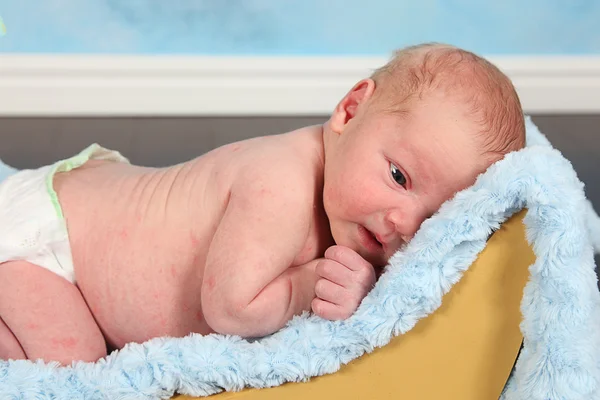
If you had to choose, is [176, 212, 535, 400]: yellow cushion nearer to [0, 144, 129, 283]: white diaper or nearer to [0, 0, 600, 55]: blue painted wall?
[0, 144, 129, 283]: white diaper

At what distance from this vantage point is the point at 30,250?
904 millimetres

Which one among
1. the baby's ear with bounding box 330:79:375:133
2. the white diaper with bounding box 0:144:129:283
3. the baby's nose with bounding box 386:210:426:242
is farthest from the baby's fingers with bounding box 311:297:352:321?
the white diaper with bounding box 0:144:129:283

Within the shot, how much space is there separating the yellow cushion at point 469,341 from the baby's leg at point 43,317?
1.20 ft

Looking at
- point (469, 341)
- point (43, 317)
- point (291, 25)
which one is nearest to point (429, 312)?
point (469, 341)

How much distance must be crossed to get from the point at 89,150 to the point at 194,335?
Answer: 0.40 m

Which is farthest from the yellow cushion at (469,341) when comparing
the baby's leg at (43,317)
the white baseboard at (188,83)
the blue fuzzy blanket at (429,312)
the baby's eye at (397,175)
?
the white baseboard at (188,83)

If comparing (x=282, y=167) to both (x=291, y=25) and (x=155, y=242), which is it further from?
(x=291, y=25)

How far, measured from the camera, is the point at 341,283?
812 mm

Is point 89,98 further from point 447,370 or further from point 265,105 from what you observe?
point 447,370

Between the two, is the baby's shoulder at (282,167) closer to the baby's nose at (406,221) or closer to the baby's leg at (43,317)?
the baby's nose at (406,221)

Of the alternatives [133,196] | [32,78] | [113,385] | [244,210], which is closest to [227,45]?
[32,78]

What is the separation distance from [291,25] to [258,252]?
107 cm

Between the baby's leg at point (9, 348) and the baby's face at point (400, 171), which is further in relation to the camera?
the baby's leg at point (9, 348)

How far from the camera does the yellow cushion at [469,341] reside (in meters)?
0.74
